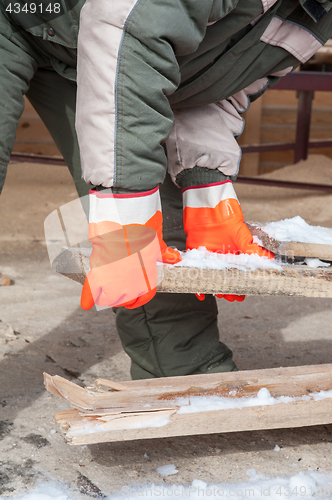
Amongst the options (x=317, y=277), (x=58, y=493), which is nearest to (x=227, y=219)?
(x=317, y=277)

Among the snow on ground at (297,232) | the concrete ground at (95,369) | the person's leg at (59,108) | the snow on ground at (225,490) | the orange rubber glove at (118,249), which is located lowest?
the concrete ground at (95,369)

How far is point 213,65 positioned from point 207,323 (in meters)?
0.70

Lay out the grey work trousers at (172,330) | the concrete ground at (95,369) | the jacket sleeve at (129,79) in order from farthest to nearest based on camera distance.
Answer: the grey work trousers at (172,330)
the concrete ground at (95,369)
the jacket sleeve at (129,79)

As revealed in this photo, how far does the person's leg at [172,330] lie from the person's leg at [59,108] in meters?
0.26

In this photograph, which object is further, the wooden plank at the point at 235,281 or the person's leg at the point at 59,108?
the person's leg at the point at 59,108

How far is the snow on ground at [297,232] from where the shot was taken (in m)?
1.20

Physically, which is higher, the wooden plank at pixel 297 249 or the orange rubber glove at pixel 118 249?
the orange rubber glove at pixel 118 249

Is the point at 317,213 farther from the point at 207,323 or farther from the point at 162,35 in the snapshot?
the point at 162,35

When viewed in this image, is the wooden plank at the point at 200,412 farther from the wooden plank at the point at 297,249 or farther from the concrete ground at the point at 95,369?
the wooden plank at the point at 297,249

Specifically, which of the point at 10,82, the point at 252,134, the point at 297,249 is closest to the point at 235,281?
the point at 297,249

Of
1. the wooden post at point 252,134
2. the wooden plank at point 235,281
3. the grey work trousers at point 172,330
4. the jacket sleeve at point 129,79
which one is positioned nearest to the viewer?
the jacket sleeve at point 129,79

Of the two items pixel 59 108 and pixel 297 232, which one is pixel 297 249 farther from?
pixel 59 108

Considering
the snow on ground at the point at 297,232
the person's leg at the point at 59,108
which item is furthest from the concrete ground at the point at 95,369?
the person's leg at the point at 59,108

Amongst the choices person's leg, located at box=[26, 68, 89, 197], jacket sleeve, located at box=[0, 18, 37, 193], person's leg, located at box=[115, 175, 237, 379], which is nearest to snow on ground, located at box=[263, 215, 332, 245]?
person's leg, located at box=[115, 175, 237, 379]
